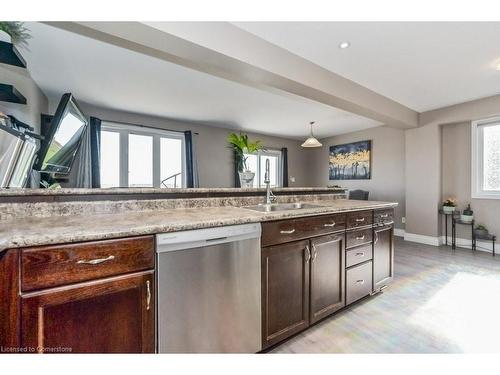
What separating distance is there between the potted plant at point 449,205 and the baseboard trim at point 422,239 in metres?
0.54

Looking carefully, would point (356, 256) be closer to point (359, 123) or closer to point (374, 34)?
point (374, 34)

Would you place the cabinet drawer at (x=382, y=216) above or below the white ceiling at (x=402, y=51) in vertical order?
below

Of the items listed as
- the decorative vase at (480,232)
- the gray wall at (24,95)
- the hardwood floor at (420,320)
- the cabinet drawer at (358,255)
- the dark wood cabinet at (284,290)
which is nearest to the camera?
the dark wood cabinet at (284,290)

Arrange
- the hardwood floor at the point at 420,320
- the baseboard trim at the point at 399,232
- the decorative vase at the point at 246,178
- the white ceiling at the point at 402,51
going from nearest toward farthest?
1. the hardwood floor at the point at 420,320
2. the white ceiling at the point at 402,51
3. the decorative vase at the point at 246,178
4. the baseboard trim at the point at 399,232

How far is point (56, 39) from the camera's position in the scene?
2188mm

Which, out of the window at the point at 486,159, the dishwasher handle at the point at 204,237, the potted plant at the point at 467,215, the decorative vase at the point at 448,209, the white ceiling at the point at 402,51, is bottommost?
the potted plant at the point at 467,215

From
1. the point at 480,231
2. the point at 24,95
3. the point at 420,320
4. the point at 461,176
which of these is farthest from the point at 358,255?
the point at 24,95

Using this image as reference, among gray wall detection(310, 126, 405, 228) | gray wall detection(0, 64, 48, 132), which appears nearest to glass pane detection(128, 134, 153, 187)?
gray wall detection(0, 64, 48, 132)

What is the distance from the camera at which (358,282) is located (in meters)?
1.96

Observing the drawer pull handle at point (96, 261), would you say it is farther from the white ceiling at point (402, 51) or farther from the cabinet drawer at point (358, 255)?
the white ceiling at point (402, 51)

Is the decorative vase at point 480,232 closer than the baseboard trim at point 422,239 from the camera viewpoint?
Yes

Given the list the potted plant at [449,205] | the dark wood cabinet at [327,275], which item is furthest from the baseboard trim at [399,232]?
the dark wood cabinet at [327,275]

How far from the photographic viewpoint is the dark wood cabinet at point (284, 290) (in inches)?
54.3

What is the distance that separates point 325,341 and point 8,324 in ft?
5.43
